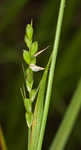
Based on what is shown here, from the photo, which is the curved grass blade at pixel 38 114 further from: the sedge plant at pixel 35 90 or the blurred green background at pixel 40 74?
the blurred green background at pixel 40 74

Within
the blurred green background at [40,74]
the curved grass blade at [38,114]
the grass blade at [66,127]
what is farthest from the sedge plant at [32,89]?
the blurred green background at [40,74]

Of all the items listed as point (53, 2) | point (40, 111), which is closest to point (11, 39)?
point (53, 2)

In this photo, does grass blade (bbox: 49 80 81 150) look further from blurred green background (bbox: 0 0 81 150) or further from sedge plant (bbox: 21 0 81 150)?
blurred green background (bbox: 0 0 81 150)

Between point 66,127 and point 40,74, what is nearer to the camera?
point 66,127

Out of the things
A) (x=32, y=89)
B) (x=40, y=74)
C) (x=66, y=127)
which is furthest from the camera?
(x=40, y=74)

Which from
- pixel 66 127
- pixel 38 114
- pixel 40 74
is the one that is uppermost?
pixel 38 114

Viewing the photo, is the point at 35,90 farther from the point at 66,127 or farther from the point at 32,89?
the point at 66,127

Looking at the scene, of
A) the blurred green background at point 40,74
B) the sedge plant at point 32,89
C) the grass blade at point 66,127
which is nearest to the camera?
the sedge plant at point 32,89

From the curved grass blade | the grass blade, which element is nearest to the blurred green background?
the grass blade

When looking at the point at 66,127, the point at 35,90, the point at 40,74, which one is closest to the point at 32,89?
the point at 35,90
